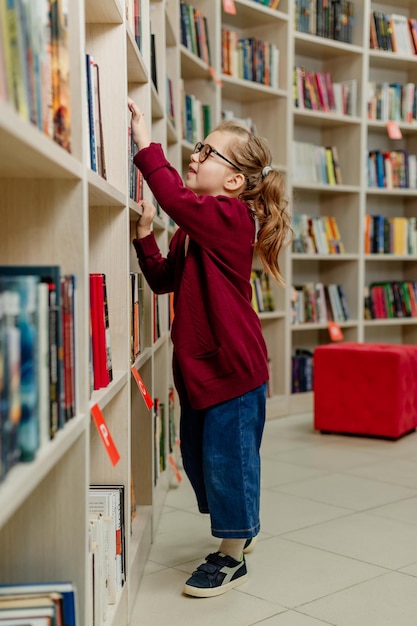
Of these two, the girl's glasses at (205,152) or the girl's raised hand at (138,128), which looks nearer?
the girl's raised hand at (138,128)

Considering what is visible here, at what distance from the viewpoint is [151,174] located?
1800 mm

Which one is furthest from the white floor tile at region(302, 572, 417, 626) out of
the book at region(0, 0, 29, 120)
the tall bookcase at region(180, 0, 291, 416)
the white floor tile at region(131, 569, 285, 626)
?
the tall bookcase at region(180, 0, 291, 416)

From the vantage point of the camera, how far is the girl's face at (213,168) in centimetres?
198

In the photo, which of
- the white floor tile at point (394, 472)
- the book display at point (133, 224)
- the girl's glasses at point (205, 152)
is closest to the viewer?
the book display at point (133, 224)

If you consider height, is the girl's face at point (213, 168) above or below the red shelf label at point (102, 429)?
above

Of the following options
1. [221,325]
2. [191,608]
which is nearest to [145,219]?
[221,325]

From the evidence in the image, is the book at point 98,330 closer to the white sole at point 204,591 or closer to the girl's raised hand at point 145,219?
the girl's raised hand at point 145,219

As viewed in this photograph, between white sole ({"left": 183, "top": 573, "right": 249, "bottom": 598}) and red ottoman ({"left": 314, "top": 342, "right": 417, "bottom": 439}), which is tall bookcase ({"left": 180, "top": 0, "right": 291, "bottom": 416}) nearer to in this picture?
red ottoman ({"left": 314, "top": 342, "right": 417, "bottom": 439})

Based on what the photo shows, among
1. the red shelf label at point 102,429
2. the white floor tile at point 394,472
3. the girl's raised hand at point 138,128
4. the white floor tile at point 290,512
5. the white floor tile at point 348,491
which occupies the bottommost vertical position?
the white floor tile at point 394,472

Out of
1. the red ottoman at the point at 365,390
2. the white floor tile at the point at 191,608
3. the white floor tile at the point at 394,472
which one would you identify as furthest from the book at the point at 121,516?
the red ottoman at the point at 365,390

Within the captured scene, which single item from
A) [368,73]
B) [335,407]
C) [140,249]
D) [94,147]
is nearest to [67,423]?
[94,147]

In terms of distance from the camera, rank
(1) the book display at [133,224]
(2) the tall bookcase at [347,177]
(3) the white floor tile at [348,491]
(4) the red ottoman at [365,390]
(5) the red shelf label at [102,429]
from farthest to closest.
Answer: (2) the tall bookcase at [347,177] < (4) the red ottoman at [365,390] < (3) the white floor tile at [348,491] < (5) the red shelf label at [102,429] < (1) the book display at [133,224]

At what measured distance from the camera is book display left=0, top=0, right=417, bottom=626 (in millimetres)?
980

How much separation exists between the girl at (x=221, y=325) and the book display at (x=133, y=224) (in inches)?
4.9
